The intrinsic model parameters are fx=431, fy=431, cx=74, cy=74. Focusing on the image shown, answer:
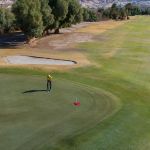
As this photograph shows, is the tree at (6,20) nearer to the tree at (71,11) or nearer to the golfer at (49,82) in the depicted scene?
the tree at (71,11)

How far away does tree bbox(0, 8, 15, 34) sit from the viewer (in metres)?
90.6

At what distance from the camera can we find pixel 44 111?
37.5 meters

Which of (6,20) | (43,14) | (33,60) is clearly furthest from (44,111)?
(6,20)

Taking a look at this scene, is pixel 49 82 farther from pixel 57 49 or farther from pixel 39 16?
pixel 39 16

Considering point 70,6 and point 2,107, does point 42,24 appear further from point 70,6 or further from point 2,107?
point 2,107

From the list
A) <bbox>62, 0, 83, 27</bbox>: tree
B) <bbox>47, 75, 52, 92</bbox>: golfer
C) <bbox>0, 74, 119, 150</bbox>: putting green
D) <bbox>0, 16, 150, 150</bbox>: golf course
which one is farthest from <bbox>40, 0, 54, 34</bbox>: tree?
<bbox>47, 75, 52, 92</bbox>: golfer

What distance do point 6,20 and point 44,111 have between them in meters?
58.6

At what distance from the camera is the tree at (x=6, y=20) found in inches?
3567

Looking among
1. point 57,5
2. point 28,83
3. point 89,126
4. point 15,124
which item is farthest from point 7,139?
point 57,5

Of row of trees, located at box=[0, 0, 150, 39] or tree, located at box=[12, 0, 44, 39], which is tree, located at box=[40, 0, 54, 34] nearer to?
row of trees, located at box=[0, 0, 150, 39]

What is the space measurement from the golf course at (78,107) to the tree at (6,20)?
27.4 meters

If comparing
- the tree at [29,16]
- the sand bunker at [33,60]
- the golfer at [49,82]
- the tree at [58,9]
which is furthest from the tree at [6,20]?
the golfer at [49,82]

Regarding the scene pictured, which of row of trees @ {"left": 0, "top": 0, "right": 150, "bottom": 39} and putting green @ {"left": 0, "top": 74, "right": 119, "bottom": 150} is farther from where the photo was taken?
row of trees @ {"left": 0, "top": 0, "right": 150, "bottom": 39}

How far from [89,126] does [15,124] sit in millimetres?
5949
